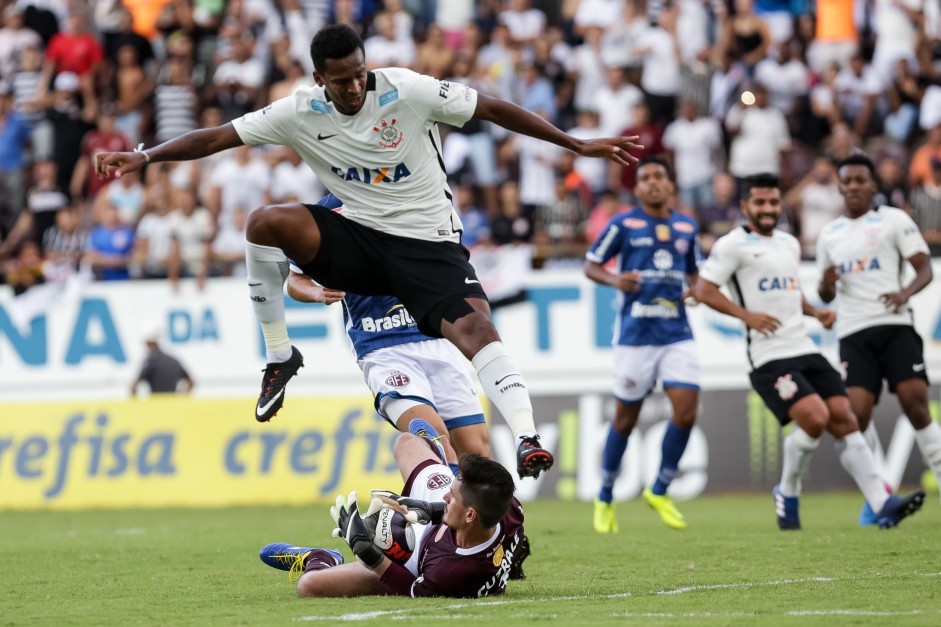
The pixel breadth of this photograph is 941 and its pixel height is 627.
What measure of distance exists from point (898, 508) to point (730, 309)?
2.07 meters

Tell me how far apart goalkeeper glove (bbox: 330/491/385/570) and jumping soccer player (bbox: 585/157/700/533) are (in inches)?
230

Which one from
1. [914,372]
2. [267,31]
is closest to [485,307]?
[914,372]

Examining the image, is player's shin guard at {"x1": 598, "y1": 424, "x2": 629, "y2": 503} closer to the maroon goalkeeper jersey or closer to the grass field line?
the grass field line

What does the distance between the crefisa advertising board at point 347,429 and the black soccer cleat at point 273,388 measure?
9274mm

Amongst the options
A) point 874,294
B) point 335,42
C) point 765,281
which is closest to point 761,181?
point 765,281

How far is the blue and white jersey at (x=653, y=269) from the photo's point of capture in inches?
530

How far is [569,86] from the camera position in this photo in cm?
2139

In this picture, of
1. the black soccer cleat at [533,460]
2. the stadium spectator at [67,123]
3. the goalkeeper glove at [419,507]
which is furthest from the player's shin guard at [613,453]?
the stadium spectator at [67,123]

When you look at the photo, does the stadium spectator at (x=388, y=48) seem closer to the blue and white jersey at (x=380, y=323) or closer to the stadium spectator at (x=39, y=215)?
the stadium spectator at (x=39, y=215)

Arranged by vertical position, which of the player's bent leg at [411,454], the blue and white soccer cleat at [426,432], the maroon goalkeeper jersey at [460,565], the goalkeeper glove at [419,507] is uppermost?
the player's bent leg at [411,454]

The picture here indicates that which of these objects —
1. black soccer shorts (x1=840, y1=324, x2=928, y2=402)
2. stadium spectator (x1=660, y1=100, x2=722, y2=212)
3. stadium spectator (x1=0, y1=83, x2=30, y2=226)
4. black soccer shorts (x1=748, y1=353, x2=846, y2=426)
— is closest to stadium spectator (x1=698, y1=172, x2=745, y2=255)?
stadium spectator (x1=660, y1=100, x2=722, y2=212)

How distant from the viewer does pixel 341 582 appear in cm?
796

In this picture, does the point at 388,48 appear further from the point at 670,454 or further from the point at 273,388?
the point at 273,388

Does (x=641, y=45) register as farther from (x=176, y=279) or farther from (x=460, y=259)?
(x=460, y=259)
